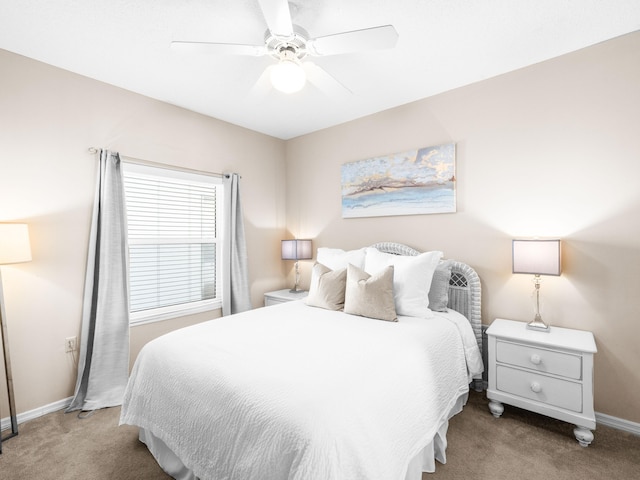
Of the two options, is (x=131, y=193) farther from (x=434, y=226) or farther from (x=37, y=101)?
(x=434, y=226)

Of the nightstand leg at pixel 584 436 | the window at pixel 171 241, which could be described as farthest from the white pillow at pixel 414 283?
the window at pixel 171 241

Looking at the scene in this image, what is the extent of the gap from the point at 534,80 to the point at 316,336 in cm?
259

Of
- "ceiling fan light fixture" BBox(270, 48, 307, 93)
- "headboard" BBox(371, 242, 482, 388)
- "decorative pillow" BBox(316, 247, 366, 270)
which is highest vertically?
"ceiling fan light fixture" BBox(270, 48, 307, 93)

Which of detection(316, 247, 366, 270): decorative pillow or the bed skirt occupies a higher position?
detection(316, 247, 366, 270): decorative pillow

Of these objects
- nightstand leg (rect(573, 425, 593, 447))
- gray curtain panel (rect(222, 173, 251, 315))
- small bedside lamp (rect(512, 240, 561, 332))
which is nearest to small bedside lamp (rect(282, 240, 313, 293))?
gray curtain panel (rect(222, 173, 251, 315))

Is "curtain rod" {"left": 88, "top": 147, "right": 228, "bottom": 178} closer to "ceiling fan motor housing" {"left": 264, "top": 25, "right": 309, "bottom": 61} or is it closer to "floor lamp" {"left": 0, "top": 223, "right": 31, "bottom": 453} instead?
"floor lamp" {"left": 0, "top": 223, "right": 31, "bottom": 453}

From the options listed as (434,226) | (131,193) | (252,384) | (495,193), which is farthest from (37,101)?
(495,193)

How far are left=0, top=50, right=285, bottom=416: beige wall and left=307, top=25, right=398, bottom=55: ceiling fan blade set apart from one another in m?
1.97

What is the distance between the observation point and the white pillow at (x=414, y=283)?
8.08 feet

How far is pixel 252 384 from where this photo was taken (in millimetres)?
1466

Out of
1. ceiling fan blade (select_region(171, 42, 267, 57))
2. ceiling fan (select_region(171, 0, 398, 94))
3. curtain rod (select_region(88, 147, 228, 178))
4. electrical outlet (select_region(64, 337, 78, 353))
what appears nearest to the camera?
ceiling fan (select_region(171, 0, 398, 94))

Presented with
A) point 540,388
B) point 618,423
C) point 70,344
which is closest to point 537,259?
point 540,388

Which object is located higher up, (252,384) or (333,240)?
(333,240)

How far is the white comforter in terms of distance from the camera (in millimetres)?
1238
